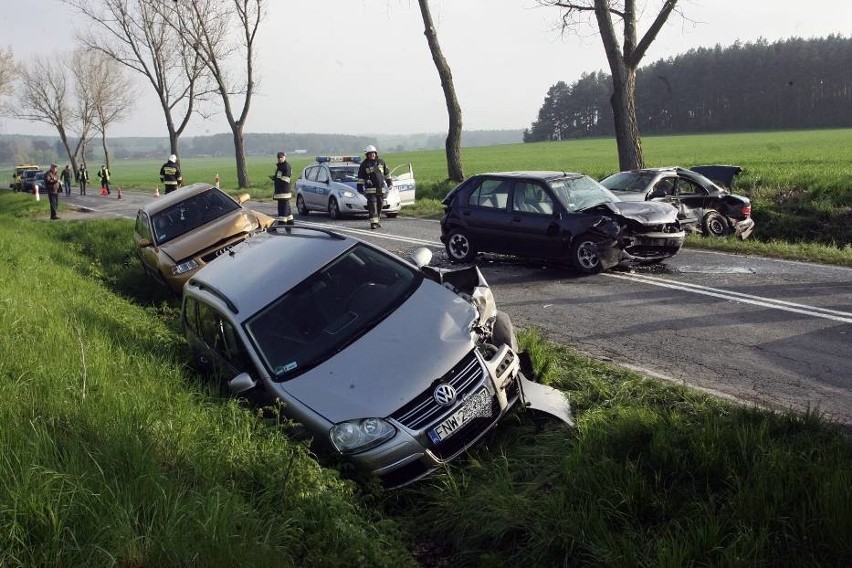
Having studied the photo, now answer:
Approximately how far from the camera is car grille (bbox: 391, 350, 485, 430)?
176 inches

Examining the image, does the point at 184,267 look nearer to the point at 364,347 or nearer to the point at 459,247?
the point at 459,247

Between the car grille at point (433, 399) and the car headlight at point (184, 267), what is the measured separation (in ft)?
20.7

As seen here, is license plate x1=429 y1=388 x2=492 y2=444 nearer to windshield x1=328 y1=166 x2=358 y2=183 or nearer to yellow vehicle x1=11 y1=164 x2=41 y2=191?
windshield x1=328 y1=166 x2=358 y2=183

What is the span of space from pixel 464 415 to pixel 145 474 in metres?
2.00

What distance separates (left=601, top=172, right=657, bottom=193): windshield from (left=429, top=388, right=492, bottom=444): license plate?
10017 millimetres

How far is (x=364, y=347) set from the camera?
5.01 metres

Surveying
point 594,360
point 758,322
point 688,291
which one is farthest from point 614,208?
point 594,360

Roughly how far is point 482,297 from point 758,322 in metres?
3.45

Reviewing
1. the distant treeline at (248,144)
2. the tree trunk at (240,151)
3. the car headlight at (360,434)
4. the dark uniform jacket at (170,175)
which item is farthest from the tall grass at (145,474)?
the distant treeline at (248,144)

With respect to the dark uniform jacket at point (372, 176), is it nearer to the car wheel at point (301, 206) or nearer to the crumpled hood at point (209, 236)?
the car wheel at point (301, 206)

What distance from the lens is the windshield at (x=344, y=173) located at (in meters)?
20.8

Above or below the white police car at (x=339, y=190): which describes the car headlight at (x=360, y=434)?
below

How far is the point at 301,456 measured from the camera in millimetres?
4293

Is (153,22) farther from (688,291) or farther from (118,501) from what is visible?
(118,501)
